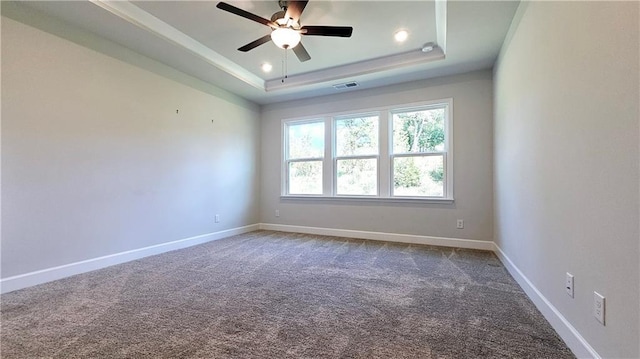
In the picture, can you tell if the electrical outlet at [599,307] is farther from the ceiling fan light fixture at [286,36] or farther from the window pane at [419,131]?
the window pane at [419,131]

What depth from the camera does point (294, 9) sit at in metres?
2.40

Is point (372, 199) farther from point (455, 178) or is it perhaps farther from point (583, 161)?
point (583, 161)

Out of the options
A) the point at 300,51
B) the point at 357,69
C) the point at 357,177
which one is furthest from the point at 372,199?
the point at 300,51

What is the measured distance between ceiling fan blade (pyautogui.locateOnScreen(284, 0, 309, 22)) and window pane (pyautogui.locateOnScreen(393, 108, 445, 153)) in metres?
2.65

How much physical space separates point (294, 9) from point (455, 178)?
323cm

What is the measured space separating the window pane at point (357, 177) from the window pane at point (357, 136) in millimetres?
177

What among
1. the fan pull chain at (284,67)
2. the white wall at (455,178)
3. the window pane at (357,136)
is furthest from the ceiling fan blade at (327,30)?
the window pane at (357,136)

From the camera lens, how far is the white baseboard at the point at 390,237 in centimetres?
403

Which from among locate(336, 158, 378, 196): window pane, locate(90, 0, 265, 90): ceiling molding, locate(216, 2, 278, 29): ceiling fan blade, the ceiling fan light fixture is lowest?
locate(336, 158, 378, 196): window pane

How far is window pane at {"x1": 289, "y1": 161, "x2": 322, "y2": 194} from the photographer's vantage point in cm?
529

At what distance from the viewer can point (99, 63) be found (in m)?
3.10

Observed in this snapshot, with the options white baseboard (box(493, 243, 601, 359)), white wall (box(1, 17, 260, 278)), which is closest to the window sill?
white wall (box(1, 17, 260, 278))

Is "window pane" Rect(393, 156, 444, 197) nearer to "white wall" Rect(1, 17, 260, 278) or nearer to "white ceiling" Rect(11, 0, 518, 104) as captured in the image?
"white ceiling" Rect(11, 0, 518, 104)

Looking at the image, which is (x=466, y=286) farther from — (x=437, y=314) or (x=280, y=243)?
(x=280, y=243)
